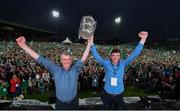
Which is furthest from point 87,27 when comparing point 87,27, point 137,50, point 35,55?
point 35,55

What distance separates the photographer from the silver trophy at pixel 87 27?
6.39m

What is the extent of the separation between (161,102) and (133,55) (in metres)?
5.83

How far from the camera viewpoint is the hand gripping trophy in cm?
639

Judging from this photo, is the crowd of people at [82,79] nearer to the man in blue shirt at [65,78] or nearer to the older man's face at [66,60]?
the man in blue shirt at [65,78]

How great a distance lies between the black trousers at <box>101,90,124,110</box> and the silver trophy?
1.16 m

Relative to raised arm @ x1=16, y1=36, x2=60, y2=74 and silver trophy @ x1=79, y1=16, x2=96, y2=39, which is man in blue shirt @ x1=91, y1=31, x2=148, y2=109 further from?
raised arm @ x1=16, y1=36, x2=60, y2=74

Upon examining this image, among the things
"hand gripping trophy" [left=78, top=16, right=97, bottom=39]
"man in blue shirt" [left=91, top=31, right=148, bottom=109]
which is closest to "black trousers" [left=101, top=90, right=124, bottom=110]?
"man in blue shirt" [left=91, top=31, right=148, bottom=109]

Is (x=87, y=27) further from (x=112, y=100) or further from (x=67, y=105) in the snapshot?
(x=67, y=105)

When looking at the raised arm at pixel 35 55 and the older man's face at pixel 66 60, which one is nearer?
the older man's face at pixel 66 60

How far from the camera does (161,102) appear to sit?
38.7 feet

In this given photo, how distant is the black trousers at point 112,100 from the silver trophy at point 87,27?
3.81 feet

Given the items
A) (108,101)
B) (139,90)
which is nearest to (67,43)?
(139,90)

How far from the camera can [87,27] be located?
255 inches

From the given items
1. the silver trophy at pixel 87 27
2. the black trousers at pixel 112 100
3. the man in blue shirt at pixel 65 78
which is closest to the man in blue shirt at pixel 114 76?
the black trousers at pixel 112 100
